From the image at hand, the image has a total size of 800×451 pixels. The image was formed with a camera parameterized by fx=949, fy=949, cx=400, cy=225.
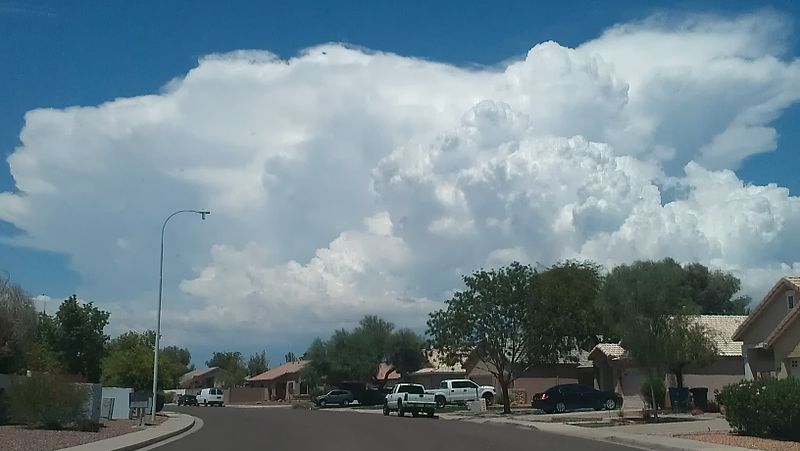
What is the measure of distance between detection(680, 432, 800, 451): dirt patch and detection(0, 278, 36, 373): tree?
98.1 feet

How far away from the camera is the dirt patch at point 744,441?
84.8 feet

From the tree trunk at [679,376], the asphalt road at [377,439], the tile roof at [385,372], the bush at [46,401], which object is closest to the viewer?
the asphalt road at [377,439]

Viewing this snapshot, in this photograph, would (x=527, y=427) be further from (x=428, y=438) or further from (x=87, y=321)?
(x=87, y=321)

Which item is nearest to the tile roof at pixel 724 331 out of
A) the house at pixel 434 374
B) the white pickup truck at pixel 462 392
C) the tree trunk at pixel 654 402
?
the tree trunk at pixel 654 402

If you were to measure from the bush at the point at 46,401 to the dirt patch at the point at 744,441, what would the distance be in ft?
75.8

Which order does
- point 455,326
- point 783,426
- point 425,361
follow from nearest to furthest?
point 783,426 → point 455,326 → point 425,361

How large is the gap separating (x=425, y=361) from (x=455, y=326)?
38050 millimetres

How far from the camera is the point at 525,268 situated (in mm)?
57344

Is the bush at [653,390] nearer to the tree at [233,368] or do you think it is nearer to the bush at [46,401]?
the bush at [46,401]

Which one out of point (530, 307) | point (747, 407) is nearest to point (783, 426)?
point (747, 407)

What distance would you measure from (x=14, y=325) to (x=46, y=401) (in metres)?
8.46

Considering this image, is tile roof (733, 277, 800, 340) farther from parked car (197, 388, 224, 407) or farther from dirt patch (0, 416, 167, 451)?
parked car (197, 388, 224, 407)

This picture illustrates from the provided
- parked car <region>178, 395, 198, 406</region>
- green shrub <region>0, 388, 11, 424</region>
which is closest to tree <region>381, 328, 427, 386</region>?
parked car <region>178, 395, 198, 406</region>

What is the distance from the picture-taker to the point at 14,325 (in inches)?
1722
